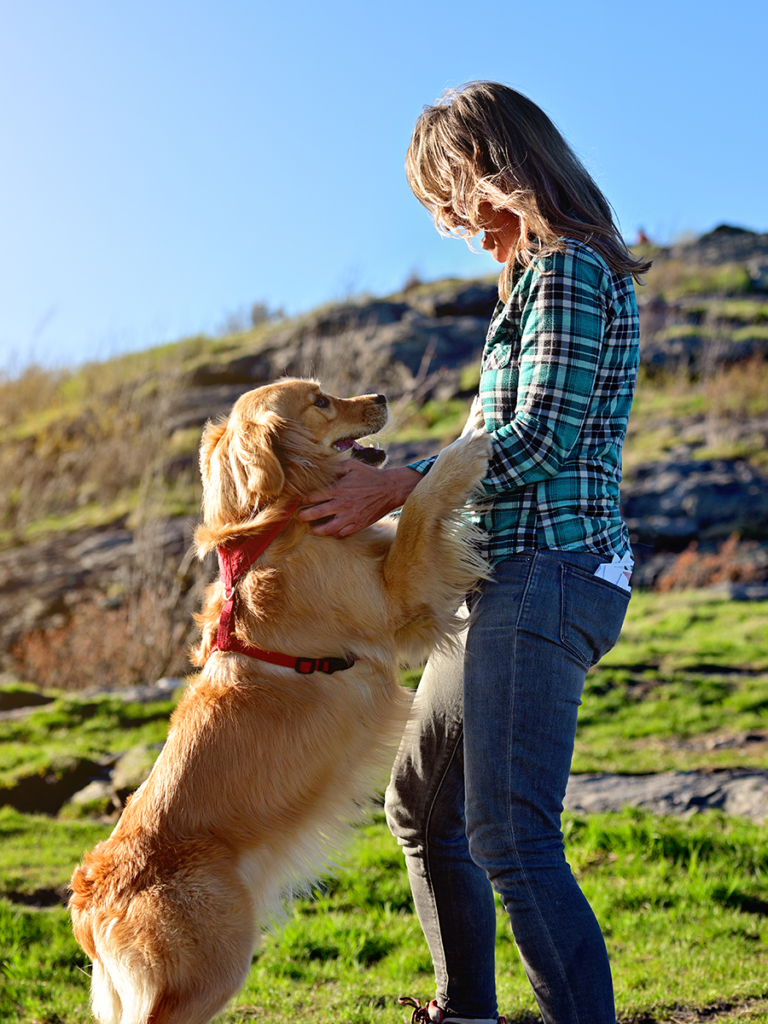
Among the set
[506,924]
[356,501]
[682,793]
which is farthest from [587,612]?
[682,793]

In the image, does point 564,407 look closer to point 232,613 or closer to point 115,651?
point 232,613

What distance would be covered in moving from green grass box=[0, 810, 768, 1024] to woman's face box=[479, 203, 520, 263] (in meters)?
1.87

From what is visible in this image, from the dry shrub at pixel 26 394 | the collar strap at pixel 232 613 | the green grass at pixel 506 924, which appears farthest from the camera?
the dry shrub at pixel 26 394

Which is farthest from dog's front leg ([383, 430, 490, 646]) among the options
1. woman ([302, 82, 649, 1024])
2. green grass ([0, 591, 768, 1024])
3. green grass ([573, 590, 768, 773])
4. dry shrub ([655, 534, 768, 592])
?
dry shrub ([655, 534, 768, 592])

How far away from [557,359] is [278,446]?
1.07 metres

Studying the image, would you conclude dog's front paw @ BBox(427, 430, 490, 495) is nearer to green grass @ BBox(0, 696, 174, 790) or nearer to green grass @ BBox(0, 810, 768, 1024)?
green grass @ BBox(0, 810, 768, 1024)

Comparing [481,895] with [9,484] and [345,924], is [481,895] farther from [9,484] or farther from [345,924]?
[9,484]

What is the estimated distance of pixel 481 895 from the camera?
2531 millimetres

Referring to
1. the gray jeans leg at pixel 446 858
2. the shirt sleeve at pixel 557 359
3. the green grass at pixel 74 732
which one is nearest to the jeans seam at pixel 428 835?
the gray jeans leg at pixel 446 858

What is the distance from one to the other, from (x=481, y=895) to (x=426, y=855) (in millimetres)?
204

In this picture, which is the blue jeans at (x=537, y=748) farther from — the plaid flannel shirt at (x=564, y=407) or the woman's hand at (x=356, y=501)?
the woman's hand at (x=356, y=501)

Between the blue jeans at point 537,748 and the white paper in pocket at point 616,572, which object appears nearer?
the blue jeans at point 537,748

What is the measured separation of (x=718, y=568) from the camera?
11539 millimetres

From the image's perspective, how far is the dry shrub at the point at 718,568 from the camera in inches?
447
